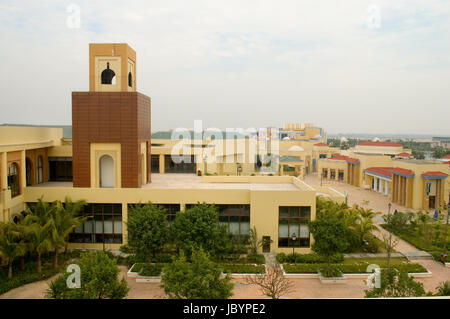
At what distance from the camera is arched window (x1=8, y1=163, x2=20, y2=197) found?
21.7m

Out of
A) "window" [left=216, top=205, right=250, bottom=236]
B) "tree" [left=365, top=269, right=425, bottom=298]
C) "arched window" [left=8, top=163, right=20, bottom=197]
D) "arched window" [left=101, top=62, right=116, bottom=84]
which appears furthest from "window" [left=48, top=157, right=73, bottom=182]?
"tree" [left=365, top=269, right=425, bottom=298]

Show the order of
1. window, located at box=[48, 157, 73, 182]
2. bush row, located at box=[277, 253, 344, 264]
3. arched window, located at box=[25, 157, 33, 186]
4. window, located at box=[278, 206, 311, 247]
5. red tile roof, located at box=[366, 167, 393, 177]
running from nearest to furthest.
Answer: bush row, located at box=[277, 253, 344, 264] < window, located at box=[278, 206, 311, 247] < arched window, located at box=[25, 157, 33, 186] < window, located at box=[48, 157, 73, 182] < red tile roof, located at box=[366, 167, 393, 177]

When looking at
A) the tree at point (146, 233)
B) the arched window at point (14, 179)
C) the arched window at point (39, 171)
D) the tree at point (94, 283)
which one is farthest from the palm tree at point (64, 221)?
the arched window at point (39, 171)

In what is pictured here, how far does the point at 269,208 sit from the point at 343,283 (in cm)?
620

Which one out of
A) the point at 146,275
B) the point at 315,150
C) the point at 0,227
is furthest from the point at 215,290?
the point at 315,150

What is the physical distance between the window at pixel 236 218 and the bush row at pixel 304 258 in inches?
112

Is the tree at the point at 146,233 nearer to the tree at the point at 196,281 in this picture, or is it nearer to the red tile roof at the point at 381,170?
the tree at the point at 196,281

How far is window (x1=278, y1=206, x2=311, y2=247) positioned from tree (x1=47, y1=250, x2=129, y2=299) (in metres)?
11.6

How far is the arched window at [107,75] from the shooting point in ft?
78.4

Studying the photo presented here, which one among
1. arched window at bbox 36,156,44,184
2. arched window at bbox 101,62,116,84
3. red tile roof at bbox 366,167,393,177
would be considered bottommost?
red tile roof at bbox 366,167,393,177

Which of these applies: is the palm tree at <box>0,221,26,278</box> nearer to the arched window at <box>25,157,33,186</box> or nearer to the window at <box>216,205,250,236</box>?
the arched window at <box>25,157,33,186</box>

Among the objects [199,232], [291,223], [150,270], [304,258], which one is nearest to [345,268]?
[304,258]

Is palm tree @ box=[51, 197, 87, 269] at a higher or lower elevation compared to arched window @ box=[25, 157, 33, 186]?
lower

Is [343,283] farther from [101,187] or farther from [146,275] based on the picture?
[101,187]
